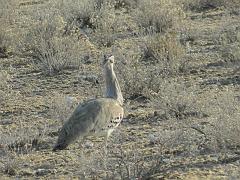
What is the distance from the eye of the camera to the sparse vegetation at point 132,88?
6312 millimetres

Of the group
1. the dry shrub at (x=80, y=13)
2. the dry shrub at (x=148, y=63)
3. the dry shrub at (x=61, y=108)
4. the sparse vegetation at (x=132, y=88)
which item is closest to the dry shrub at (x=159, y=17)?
the sparse vegetation at (x=132, y=88)

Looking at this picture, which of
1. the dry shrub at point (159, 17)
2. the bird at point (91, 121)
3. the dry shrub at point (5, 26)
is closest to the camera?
the bird at point (91, 121)

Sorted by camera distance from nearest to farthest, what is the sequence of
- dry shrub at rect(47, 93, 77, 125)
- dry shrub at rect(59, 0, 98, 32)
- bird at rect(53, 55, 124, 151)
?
1. bird at rect(53, 55, 124, 151)
2. dry shrub at rect(47, 93, 77, 125)
3. dry shrub at rect(59, 0, 98, 32)

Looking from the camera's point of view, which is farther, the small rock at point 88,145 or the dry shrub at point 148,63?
the dry shrub at point 148,63

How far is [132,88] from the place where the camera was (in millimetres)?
9164

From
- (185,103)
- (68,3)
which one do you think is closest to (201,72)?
(185,103)

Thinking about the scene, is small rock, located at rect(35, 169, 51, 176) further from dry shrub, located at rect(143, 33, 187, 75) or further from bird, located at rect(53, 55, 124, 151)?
dry shrub, located at rect(143, 33, 187, 75)

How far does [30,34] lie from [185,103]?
17.3ft

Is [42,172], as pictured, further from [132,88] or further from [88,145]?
[132,88]

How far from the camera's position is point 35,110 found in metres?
8.80

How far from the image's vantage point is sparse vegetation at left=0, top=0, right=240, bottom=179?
20.7 ft

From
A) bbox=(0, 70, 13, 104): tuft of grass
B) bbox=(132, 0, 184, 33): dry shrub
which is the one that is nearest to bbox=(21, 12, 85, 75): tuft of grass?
bbox=(0, 70, 13, 104): tuft of grass

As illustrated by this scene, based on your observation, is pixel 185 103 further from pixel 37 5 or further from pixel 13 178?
pixel 37 5

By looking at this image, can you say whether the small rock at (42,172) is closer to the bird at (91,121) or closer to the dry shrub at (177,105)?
the bird at (91,121)
